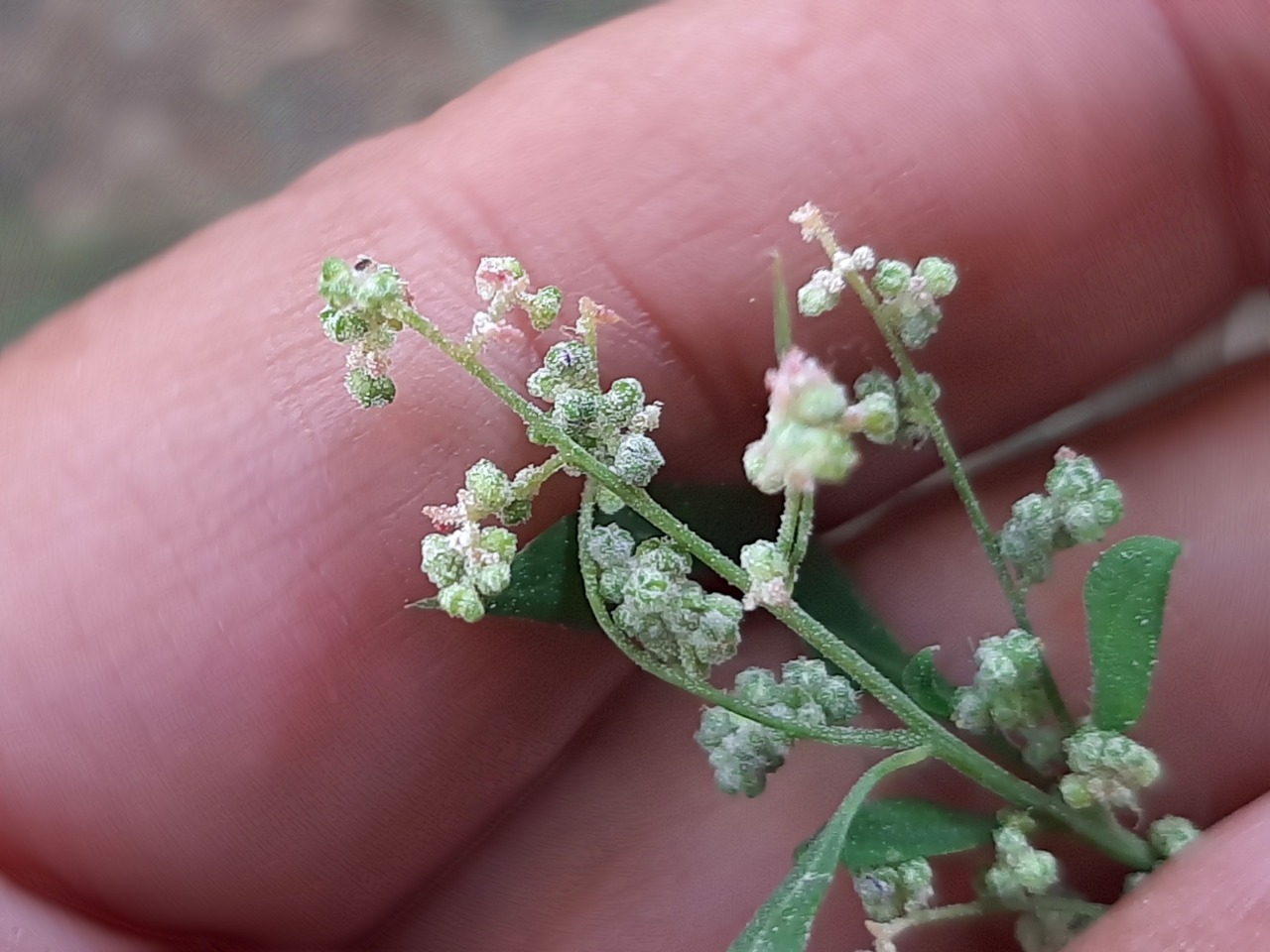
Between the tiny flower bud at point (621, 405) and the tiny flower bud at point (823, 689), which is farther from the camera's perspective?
the tiny flower bud at point (823, 689)

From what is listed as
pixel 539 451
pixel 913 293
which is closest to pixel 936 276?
pixel 913 293

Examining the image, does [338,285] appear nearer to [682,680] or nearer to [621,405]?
[621,405]

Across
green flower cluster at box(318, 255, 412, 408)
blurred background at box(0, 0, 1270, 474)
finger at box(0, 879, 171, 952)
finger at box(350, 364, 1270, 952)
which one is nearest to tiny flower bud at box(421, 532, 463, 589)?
green flower cluster at box(318, 255, 412, 408)

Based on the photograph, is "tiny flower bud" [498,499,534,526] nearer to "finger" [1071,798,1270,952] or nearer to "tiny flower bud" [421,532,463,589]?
"tiny flower bud" [421,532,463,589]

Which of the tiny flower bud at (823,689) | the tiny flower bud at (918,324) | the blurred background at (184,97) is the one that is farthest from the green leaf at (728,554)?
the blurred background at (184,97)

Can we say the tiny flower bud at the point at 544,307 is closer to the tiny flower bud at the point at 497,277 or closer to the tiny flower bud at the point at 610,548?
the tiny flower bud at the point at 497,277
